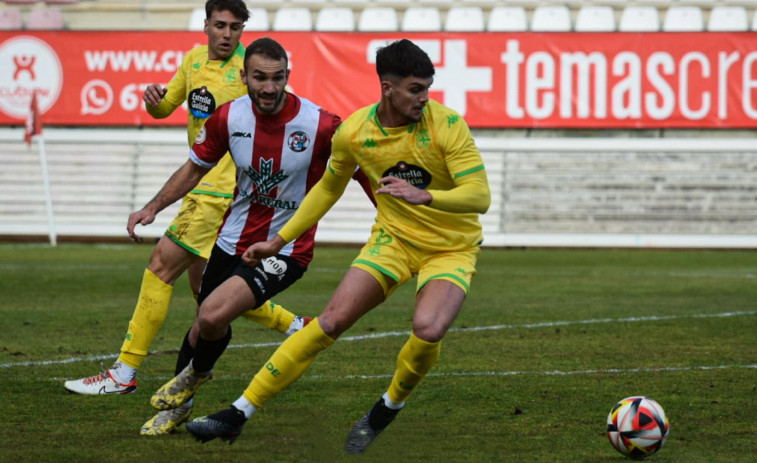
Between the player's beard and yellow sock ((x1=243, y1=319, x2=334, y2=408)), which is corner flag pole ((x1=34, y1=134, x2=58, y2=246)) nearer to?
the player's beard

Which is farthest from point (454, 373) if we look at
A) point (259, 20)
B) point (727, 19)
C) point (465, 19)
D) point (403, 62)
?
point (259, 20)

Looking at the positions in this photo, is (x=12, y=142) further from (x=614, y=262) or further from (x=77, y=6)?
(x=614, y=262)

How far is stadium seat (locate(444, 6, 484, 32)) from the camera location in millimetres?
21531

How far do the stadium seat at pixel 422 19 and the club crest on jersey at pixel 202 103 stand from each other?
14337mm

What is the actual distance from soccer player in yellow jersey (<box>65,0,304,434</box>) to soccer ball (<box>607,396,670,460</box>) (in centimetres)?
276

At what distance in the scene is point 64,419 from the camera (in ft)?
19.5

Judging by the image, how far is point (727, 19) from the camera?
21203 millimetres

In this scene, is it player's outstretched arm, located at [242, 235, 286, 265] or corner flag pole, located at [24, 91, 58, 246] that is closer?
player's outstretched arm, located at [242, 235, 286, 265]

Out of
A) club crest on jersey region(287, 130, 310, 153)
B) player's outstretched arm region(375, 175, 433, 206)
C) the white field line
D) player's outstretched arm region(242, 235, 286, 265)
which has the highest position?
club crest on jersey region(287, 130, 310, 153)

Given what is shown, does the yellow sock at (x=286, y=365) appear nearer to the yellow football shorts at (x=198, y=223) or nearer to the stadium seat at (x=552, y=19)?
the yellow football shorts at (x=198, y=223)

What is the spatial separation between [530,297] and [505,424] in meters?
6.42

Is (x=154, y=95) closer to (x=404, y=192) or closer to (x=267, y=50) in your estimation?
(x=267, y=50)

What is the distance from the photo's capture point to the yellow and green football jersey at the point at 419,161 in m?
5.51

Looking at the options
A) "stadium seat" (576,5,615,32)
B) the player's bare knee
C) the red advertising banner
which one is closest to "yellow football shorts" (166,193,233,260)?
the player's bare knee
